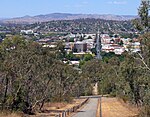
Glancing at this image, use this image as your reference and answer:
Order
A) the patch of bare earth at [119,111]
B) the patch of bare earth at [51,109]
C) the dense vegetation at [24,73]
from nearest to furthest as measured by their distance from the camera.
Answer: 1. the dense vegetation at [24,73]
2. the patch of bare earth at [51,109]
3. the patch of bare earth at [119,111]

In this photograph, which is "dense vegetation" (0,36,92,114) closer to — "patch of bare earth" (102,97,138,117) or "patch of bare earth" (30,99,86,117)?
"patch of bare earth" (30,99,86,117)

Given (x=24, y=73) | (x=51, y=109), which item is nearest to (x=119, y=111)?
(x=51, y=109)

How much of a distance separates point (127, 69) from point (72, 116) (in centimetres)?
988

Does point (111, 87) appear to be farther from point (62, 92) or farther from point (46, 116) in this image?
point (46, 116)

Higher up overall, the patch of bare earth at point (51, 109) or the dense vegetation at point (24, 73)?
the dense vegetation at point (24, 73)

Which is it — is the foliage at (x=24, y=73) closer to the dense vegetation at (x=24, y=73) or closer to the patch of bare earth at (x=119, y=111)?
the dense vegetation at (x=24, y=73)

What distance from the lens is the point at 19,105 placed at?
3719 centimetres

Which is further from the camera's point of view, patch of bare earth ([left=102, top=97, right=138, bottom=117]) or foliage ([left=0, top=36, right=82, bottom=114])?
patch of bare earth ([left=102, top=97, right=138, bottom=117])

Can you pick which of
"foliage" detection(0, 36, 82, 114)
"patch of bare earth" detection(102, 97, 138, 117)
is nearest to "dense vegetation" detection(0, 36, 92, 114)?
"foliage" detection(0, 36, 82, 114)

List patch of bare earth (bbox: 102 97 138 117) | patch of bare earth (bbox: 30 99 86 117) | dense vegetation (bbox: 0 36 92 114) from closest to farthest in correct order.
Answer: dense vegetation (bbox: 0 36 92 114) → patch of bare earth (bbox: 30 99 86 117) → patch of bare earth (bbox: 102 97 138 117)

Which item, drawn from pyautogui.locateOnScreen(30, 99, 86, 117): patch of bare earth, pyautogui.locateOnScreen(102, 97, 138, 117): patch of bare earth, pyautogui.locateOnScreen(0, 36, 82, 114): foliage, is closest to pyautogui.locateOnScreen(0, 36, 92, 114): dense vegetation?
pyautogui.locateOnScreen(0, 36, 82, 114): foliage

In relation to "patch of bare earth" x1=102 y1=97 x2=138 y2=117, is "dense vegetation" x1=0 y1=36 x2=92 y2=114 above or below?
above

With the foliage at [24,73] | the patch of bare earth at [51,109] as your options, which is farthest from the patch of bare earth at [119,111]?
the foliage at [24,73]

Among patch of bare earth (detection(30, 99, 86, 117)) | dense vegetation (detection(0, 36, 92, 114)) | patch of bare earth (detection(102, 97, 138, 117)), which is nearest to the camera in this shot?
dense vegetation (detection(0, 36, 92, 114))
